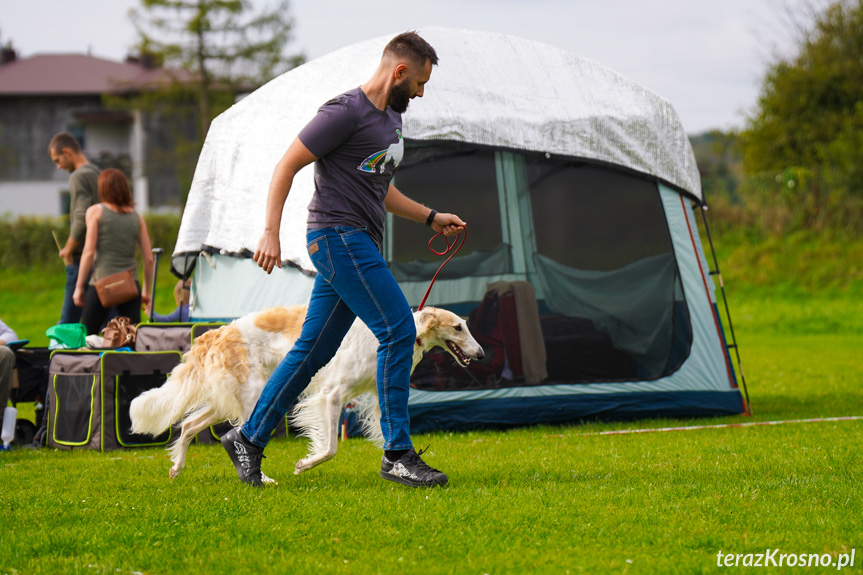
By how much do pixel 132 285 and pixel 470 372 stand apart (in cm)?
263

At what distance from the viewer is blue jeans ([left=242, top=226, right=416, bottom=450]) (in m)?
3.68

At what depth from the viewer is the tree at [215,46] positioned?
969 inches

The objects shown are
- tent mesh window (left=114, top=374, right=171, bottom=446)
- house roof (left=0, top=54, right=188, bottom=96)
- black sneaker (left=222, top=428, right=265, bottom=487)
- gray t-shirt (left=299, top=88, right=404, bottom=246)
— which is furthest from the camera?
house roof (left=0, top=54, right=188, bottom=96)

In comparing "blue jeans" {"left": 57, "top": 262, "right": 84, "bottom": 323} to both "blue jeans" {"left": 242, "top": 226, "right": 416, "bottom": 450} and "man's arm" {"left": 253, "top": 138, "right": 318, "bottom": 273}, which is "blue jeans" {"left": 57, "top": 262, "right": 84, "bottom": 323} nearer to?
"blue jeans" {"left": 242, "top": 226, "right": 416, "bottom": 450}

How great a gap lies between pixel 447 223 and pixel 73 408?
110 inches

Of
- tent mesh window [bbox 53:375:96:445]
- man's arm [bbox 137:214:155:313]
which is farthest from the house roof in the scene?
tent mesh window [bbox 53:375:96:445]

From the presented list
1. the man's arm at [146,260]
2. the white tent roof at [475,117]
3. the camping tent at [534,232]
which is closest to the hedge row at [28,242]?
the man's arm at [146,260]

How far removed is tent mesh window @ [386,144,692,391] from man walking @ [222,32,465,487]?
2.17 meters

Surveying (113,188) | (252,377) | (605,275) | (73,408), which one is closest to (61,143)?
(113,188)

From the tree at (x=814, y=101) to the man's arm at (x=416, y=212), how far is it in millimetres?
16015

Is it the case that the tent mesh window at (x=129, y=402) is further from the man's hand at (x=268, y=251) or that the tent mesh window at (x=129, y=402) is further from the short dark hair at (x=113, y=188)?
the man's hand at (x=268, y=251)

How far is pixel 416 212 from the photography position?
165 inches

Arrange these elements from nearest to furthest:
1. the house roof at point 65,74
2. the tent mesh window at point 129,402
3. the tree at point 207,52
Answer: the tent mesh window at point 129,402 < the tree at point 207,52 < the house roof at point 65,74

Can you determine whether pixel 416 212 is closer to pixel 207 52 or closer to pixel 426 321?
pixel 426 321
